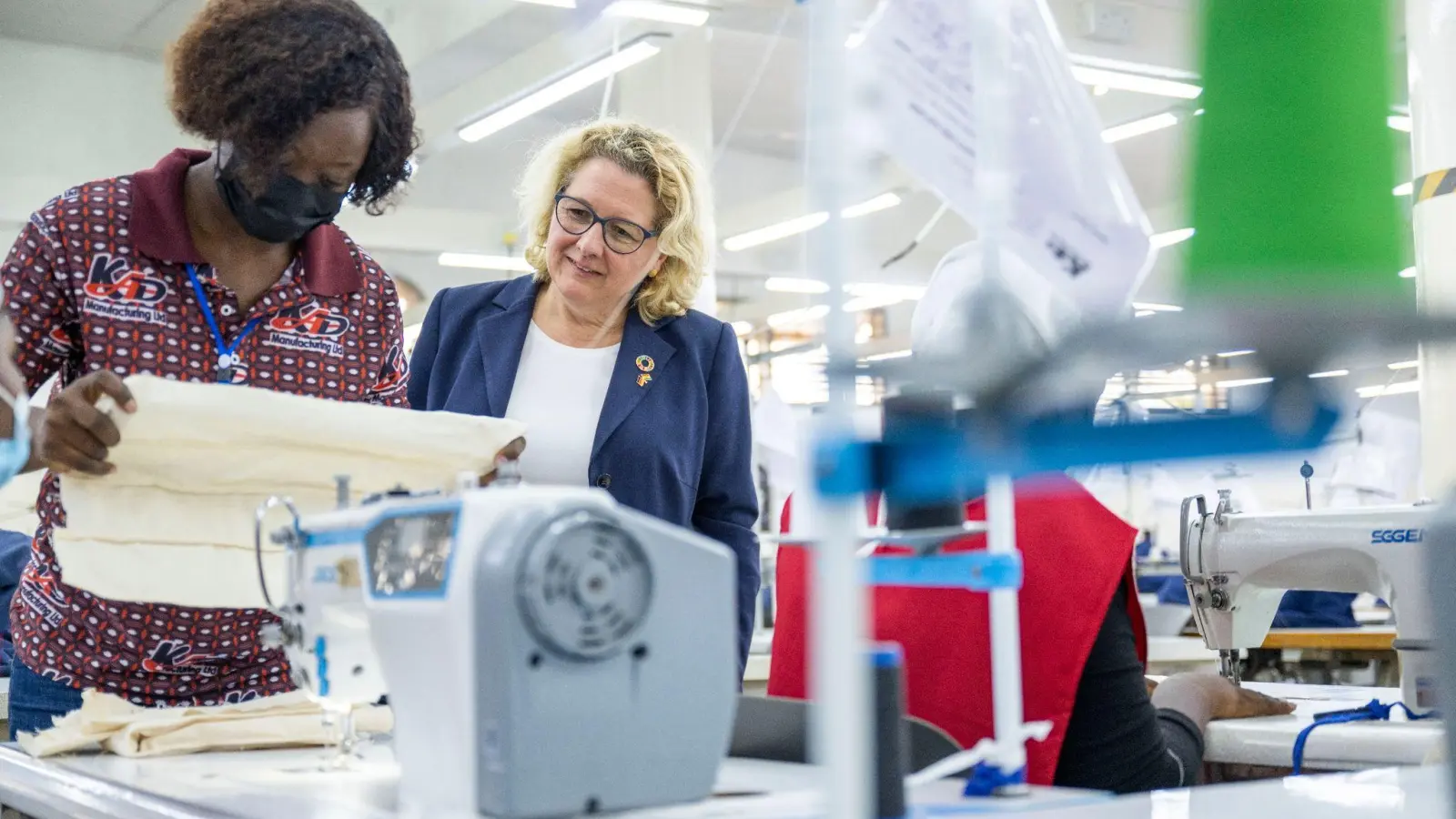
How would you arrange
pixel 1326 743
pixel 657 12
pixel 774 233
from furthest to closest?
pixel 774 233, pixel 657 12, pixel 1326 743

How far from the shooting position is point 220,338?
155cm

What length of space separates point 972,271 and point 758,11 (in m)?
5.98

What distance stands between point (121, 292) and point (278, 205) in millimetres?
196

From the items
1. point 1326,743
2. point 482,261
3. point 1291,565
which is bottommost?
point 1326,743

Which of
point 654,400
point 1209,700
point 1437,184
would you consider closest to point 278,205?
point 654,400

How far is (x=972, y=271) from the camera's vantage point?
105cm

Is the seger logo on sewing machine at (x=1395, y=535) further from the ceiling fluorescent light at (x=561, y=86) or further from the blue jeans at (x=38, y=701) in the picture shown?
the ceiling fluorescent light at (x=561, y=86)

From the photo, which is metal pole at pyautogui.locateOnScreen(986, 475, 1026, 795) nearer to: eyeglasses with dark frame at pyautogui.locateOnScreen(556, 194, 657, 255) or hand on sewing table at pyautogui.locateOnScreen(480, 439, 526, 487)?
hand on sewing table at pyautogui.locateOnScreen(480, 439, 526, 487)

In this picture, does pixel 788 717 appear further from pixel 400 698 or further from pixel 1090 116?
pixel 1090 116

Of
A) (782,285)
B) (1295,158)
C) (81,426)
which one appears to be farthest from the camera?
(782,285)

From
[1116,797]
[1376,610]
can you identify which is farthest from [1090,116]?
[1376,610]

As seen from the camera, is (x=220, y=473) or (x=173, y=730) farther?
(x=173, y=730)

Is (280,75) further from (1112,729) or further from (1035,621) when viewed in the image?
(1112,729)

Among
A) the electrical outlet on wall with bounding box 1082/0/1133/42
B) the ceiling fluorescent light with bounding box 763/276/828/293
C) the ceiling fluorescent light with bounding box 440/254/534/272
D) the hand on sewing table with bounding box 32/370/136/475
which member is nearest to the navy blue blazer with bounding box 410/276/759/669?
the hand on sewing table with bounding box 32/370/136/475
